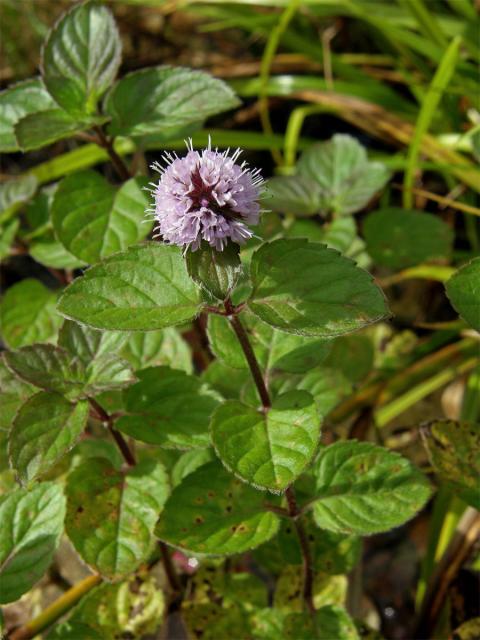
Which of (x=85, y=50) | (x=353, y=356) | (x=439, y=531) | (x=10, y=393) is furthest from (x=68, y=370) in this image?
(x=439, y=531)

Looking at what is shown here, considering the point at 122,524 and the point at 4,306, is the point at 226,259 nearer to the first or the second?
the point at 122,524

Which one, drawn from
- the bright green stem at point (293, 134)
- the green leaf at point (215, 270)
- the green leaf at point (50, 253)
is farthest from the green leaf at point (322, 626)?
the bright green stem at point (293, 134)

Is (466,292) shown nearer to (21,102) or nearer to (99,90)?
(99,90)

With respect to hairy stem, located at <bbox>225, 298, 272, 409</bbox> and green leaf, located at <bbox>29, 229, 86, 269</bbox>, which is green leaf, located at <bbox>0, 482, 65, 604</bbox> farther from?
green leaf, located at <bbox>29, 229, 86, 269</bbox>

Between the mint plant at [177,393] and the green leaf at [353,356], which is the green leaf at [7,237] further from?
the green leaf at [353,356]

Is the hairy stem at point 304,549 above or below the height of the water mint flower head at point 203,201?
below

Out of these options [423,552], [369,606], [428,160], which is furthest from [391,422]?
[428,160]

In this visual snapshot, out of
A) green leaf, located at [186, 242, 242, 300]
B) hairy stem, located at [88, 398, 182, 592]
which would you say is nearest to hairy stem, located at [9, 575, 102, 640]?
hairy stem, located at [88, 398, 182, 592]
